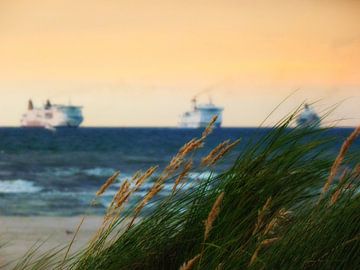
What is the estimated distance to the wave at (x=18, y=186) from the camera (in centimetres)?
869

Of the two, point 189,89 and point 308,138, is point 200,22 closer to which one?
point 189,89

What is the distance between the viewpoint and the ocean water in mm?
7953

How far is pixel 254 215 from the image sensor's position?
0.95 meters

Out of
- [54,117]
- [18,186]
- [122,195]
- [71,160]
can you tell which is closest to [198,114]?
[54,117]

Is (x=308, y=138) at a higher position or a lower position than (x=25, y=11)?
lower

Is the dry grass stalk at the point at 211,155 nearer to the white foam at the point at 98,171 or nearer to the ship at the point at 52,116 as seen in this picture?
the ship at the point at 52,116

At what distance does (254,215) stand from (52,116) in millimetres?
7916

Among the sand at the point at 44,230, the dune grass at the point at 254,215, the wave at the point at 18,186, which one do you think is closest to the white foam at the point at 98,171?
the wave at the point at 18,186

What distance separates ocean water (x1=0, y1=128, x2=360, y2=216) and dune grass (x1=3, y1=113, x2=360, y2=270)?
6078 mm

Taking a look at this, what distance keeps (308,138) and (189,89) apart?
24.1 ft

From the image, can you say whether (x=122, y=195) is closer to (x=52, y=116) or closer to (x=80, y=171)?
(x=52, y=116)

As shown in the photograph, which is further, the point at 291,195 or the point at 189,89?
the point at 189,89

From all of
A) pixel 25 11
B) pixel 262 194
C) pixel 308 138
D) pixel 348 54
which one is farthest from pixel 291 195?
pixel 25 11

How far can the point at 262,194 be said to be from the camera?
974mm
